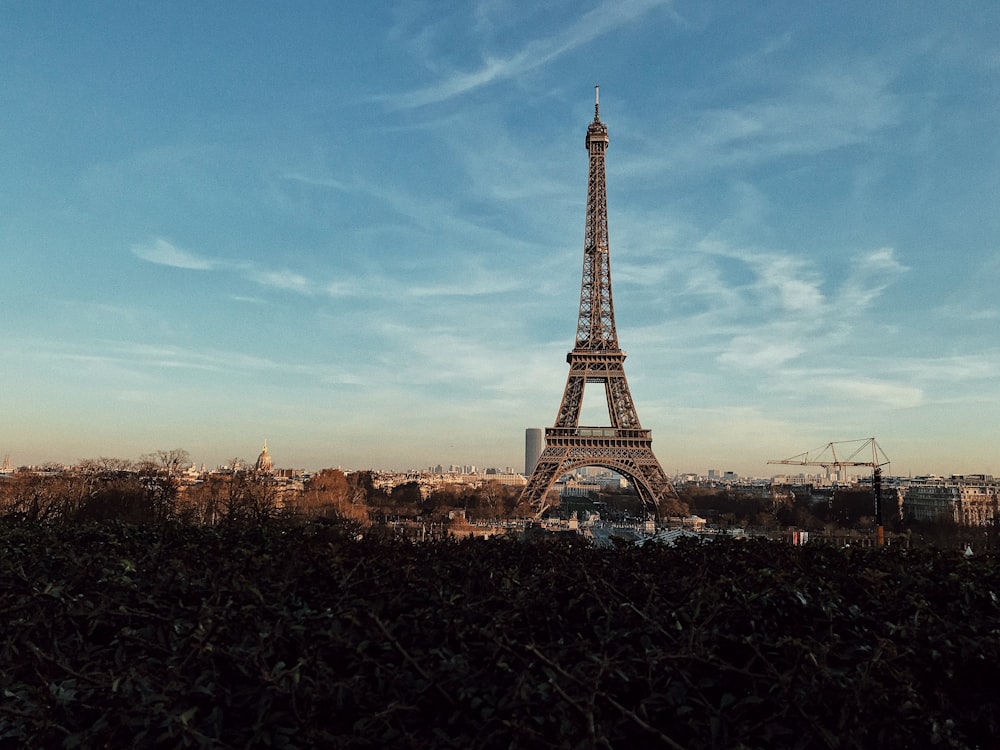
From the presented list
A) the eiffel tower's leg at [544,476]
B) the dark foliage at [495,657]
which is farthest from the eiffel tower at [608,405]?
the dark foliage at [495,657]

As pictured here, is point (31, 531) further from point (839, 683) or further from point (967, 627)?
point (967, 627)

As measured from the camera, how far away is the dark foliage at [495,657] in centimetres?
211

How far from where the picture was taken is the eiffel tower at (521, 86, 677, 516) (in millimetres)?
41250

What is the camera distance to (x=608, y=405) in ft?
142

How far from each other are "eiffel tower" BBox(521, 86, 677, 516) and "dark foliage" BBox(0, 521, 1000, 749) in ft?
125

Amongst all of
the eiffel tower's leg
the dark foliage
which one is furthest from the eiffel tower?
the dark foliage

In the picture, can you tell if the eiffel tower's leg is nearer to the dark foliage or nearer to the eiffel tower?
the eiffel tower

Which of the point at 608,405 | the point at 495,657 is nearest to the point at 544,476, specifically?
the point at 608,405

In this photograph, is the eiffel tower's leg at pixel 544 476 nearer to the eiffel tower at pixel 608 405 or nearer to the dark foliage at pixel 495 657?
the eiffel tower at pixel 608 405

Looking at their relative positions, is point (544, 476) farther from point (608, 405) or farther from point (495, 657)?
point (495, 657)

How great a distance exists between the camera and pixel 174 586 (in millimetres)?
2984

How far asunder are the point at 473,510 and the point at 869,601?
56.6 meters

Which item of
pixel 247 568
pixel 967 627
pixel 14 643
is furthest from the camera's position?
pixel 247 568

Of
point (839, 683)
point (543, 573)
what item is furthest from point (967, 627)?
point (543, 573)
